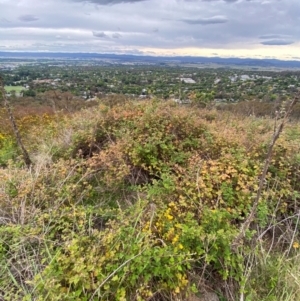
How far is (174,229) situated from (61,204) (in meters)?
1.25

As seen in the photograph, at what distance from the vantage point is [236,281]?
7.79ft

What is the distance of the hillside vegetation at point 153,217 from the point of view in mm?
2025

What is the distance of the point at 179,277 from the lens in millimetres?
2025

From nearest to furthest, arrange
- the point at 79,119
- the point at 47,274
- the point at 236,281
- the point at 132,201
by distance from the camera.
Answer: the point at 47,274 < the point at 236,281 < the point at 132,201 < the point at 79,119

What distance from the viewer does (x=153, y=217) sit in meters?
2.51

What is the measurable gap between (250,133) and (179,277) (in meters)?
2.75

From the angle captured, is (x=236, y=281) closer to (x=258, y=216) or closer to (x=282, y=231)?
(x=258, y=216)

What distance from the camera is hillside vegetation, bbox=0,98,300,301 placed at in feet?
6.64

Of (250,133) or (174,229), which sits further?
(250,133)

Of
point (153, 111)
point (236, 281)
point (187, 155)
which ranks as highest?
point (153, 111)

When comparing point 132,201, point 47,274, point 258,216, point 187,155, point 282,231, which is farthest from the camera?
point 187,155

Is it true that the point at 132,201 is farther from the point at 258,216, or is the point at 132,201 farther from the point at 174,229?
the point at 258,216

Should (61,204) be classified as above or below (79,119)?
below

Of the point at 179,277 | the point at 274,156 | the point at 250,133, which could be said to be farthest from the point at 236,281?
the point at 250,133
